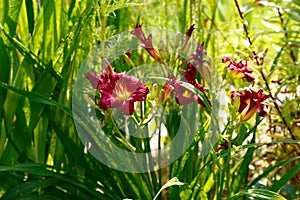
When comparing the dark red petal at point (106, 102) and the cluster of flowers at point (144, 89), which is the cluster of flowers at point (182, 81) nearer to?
the cluster of flowers at point (144, 89)

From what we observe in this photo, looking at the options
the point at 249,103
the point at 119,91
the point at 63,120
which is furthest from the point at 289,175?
the point at 63,120

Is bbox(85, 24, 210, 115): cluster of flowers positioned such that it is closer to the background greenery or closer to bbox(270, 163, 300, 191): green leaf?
the background greenery

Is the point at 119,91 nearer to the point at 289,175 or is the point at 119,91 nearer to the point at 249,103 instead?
the point at 249,103

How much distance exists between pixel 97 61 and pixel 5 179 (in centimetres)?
44

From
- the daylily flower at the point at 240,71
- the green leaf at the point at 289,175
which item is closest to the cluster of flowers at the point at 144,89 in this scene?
the daylily flower at the point at 240,71

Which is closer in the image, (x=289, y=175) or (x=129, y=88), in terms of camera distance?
(x=129, y=88)

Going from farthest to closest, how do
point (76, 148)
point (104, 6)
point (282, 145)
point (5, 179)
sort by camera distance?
point (282, 145) → point (5, 179) → point (76, 148) → point (104, 6)

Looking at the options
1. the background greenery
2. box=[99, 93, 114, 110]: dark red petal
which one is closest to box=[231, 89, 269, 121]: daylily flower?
the background greenery

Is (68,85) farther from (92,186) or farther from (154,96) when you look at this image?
(154,96)

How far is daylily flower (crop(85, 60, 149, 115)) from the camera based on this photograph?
3.74 ft

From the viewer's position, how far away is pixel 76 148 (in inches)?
57.9

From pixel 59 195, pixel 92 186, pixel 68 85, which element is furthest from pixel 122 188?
pixel 68 85

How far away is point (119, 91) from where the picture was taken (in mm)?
1183

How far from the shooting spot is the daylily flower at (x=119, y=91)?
1140mm
